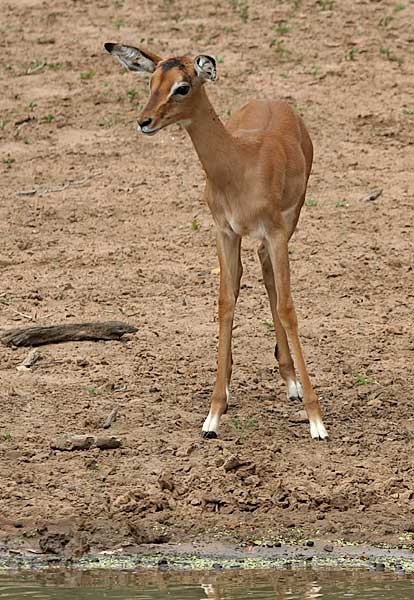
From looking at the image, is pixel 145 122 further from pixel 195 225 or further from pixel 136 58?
pixel 195 225

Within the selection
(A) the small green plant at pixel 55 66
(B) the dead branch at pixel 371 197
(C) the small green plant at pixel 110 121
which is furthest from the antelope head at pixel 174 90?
(A) the small green plant at pixel 55 66

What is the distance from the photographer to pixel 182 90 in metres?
8.52

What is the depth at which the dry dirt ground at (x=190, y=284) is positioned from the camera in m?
8.34

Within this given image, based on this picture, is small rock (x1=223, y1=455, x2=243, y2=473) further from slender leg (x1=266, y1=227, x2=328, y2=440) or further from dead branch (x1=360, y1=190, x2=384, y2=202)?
dead branch (x1=360, y1=190, x2=384, y2=202)

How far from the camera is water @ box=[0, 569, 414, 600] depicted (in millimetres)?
7289

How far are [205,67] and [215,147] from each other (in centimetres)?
52

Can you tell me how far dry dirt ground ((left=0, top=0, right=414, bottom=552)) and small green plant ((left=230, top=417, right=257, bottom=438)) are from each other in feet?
0.06

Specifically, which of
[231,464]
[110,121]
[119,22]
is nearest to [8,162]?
[110,121]

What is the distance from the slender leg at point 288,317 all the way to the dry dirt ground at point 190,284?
138 mm

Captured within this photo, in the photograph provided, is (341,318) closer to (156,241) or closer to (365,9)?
(156,241)

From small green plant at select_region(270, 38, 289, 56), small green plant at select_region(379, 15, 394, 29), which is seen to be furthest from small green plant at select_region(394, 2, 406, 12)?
small green plant at select_region(270, 38, 289, 56)

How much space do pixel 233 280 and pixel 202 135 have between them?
86cm

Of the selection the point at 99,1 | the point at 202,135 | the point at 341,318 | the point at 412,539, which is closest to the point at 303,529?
the point at 412,539

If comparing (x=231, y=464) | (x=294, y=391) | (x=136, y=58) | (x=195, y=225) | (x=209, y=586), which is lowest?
(x=209, y=586)
